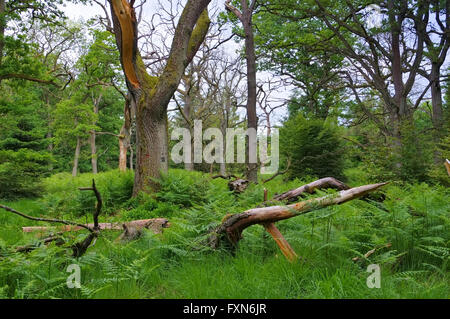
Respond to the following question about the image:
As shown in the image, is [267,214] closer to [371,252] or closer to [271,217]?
[271,217]

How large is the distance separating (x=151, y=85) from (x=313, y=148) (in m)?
7.13

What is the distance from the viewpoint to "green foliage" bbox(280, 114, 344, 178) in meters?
11.8

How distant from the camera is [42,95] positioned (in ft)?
122

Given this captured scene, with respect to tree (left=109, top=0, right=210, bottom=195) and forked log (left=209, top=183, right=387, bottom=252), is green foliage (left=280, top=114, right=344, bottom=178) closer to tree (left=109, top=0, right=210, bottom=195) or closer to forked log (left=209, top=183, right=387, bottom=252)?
tree (left=109, top=0, right=210, bottom=195)

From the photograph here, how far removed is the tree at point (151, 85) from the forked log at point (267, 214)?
4554 mm

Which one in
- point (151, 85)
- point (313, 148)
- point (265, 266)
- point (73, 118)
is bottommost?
point (265, 266)

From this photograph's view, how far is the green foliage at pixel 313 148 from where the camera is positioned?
1176cm

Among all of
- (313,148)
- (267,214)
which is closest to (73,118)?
(313,148)

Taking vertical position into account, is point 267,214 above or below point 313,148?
below

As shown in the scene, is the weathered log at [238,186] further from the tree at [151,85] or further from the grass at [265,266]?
the grass at [265,266]

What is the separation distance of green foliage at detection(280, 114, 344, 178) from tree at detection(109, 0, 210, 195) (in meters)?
5.99

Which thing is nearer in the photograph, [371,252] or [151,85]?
[371,252]

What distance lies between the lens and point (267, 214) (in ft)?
9.37

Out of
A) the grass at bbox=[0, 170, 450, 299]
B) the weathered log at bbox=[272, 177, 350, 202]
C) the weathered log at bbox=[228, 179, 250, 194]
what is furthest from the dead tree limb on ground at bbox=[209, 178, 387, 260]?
the weathered log at bbox=[228, 179, 250, 194]
